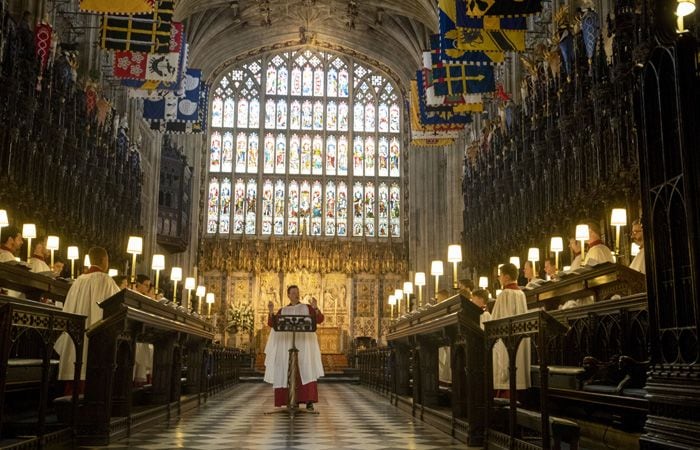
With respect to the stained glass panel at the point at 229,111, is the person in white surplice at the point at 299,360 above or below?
below

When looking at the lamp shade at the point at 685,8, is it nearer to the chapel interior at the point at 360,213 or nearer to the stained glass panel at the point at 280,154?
the chapel interior at the point at 360,213

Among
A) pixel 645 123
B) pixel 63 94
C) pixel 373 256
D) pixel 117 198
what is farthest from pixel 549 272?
pixel 373 256

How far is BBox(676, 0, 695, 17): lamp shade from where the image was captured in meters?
4.41

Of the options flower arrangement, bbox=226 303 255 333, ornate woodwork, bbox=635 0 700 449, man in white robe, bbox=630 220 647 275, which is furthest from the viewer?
A: flower arrangement, bbox=226 303 255 333

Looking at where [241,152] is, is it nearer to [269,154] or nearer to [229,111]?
[269,154]

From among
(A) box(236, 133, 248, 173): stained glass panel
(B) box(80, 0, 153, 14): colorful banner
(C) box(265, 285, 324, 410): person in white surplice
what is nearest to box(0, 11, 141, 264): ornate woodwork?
(B) box(80, 0, 153, 14): colorful banner

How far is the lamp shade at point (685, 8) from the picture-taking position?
441 cm

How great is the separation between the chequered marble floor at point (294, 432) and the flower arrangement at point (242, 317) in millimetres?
21044

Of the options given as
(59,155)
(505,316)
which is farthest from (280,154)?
(505,316)

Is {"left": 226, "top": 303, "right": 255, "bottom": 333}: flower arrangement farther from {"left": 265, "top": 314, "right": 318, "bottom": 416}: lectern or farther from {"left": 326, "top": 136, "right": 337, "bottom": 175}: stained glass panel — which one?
{"left": 265, "top": 314, "right": 318, "bottom": 416}: lectern

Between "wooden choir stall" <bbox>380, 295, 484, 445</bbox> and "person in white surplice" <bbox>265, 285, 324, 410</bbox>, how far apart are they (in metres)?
1.44

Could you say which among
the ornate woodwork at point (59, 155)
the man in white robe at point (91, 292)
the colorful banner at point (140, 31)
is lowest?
the man in white robe at point (91, 292)

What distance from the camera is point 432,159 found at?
3556 cm

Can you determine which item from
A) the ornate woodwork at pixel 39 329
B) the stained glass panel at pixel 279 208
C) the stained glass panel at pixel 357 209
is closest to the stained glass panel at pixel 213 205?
the stained glass panel at pixel 279 208
